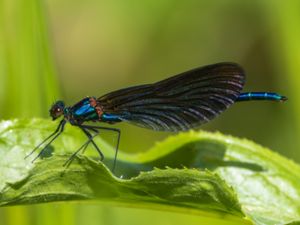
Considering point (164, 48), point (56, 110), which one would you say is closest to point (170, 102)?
point (56, 110)

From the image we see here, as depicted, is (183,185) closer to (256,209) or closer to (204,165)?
(256,209)

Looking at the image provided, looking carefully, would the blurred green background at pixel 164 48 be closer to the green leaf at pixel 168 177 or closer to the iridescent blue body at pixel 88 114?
the iridescent blue body at pixel 88 114

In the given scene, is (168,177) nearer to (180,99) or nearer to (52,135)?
(52,135)

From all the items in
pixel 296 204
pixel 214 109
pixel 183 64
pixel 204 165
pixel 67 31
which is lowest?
pixel 296 204

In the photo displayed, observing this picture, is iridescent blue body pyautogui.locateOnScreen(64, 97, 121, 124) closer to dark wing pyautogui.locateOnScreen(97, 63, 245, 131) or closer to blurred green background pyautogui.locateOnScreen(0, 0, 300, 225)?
dark wing pyautogui.locateOnScreen(97, 63, 245, 131)

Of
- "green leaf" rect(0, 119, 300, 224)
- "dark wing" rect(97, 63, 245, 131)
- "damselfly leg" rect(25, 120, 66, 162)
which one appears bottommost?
"green leaf" rect(0, 119, 300, 224)

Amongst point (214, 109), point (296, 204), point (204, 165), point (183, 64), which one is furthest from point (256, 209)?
point (183, 64)

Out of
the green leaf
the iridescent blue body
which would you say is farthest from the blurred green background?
the green leaf
